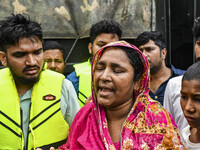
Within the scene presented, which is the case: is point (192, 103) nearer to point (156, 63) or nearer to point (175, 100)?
point (175, 100)

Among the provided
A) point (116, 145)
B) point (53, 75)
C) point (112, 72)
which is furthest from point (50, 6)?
point (116, 145)

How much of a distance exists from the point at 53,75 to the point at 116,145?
3.15 ft

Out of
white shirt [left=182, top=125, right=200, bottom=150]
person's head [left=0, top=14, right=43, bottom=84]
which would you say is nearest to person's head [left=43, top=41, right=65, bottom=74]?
person's head [left=0, top=14, right=43, bottom=84]

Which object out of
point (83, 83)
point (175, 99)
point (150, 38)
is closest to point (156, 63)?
point (150, 38)

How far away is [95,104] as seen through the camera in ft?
6.66

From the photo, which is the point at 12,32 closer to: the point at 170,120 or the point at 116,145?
the point at 116,145

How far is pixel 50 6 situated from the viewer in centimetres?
409

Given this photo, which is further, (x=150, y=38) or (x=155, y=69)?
(x=150, y=38)

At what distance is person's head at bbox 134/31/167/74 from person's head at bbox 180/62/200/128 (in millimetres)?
1731

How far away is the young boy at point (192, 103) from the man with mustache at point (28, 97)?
1.01 metres

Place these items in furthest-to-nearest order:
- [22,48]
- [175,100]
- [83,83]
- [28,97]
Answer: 1. [83,83]
2. [175,100]
3. [28,97]
4. [22,48]

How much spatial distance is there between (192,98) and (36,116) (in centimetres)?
126

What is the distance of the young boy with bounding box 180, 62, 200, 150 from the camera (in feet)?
5.97

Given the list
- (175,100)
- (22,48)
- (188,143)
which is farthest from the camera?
(175,100)
